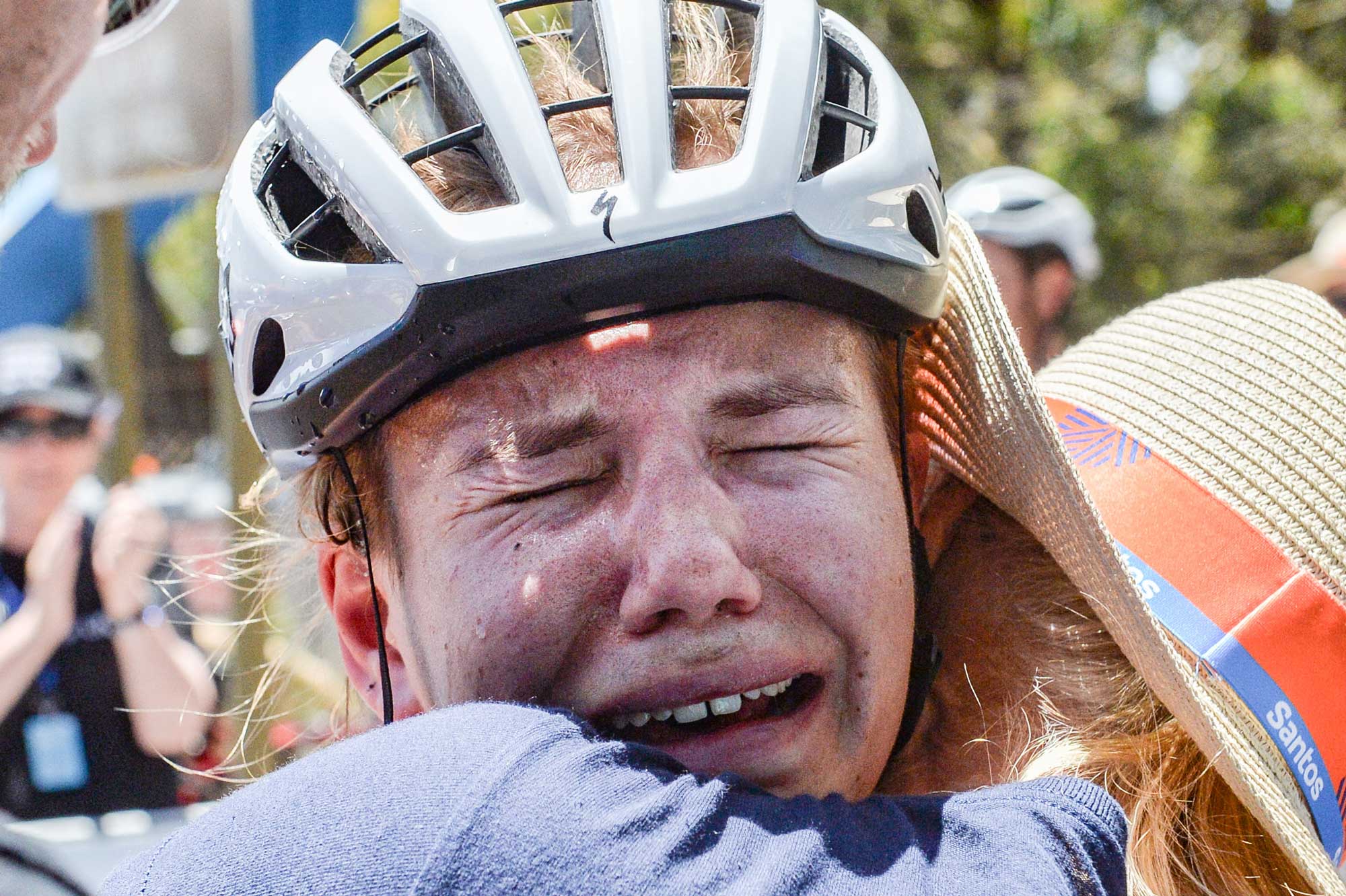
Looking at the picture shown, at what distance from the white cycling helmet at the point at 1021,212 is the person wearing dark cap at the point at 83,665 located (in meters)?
3.51

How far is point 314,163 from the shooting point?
1.76 metres

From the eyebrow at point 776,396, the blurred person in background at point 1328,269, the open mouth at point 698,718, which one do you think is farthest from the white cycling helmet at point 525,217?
the blurred person in background at point 1328,269

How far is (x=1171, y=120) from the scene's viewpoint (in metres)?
17.7

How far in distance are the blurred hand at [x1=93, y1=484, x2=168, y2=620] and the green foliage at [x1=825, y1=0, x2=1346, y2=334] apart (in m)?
13.5

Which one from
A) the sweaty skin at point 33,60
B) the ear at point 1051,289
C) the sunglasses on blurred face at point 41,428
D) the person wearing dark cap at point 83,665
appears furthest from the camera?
the ear at point 1051,289

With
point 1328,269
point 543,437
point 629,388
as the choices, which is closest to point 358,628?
point 543,437

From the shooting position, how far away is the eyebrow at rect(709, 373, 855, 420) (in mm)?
1568

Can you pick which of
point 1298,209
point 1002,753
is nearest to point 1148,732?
point 1002,753

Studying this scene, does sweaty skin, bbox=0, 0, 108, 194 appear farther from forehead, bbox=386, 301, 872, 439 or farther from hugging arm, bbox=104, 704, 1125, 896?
hugging arm, bbox=104, 704, 1125, 896

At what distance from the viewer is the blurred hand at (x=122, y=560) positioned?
4785 millimetres

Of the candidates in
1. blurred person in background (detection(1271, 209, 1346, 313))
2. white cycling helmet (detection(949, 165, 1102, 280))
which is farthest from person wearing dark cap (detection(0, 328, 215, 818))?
blurred person in background (detection(1271, 209, 1346, 313))

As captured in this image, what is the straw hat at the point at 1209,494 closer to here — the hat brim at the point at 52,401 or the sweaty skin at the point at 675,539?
the sweaty skin at the point at 675,539

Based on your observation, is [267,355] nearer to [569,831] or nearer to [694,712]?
[694,712]

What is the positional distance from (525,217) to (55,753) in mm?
4044
